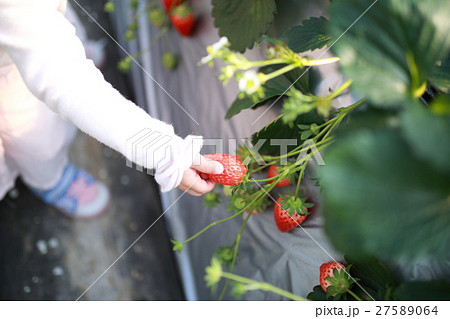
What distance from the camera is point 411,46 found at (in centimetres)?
29

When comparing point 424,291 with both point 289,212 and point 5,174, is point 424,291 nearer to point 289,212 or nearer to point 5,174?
point 289,212

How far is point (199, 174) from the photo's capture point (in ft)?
1.90

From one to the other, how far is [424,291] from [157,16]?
730 mm

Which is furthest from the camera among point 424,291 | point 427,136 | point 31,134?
point 31,134

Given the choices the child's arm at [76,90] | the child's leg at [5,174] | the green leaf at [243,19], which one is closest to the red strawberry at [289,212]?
the child's arm at [76,90]

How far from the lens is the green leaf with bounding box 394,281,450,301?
14.4 inches

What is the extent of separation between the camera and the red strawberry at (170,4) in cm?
86

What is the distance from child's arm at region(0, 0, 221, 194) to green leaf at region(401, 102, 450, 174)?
0.30m

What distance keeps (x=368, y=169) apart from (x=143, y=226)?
0.79m

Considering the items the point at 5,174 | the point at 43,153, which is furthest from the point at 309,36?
the point at 5,174

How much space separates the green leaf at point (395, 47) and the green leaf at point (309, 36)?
0.70 ft

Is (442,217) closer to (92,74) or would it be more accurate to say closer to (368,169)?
(368,169)

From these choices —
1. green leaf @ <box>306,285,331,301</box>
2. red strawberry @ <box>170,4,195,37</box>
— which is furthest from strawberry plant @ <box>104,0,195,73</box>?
green leaf @ <box>306,285,331,301</box>
